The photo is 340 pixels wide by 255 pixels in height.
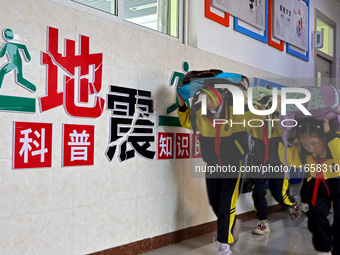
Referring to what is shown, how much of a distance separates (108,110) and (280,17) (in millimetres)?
3446

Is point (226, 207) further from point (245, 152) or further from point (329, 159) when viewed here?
point (329, 159)

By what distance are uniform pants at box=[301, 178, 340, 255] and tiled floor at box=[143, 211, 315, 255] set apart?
0.37 meters

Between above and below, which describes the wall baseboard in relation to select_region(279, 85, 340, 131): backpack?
below

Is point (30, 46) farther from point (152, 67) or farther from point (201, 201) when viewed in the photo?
point (201, 201)

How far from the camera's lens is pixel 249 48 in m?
4.55

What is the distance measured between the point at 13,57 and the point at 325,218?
2199 millimetres

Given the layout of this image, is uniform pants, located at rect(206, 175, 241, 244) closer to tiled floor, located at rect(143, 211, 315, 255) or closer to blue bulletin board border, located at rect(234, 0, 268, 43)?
tiled floor, located at rect(143, 211, 315, 255)

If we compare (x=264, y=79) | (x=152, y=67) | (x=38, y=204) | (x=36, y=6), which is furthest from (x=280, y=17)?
(x=38, y=204)

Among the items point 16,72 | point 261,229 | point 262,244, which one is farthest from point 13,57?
point 261,229

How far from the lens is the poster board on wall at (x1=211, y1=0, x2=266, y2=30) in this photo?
399cm

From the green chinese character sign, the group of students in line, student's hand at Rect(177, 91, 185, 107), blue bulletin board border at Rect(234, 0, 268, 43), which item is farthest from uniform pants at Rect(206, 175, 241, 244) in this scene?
blue bulletin board border at Rect(234, 0, 268, 43)

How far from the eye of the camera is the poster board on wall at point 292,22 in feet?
17.0

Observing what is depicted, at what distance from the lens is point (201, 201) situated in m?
3.62

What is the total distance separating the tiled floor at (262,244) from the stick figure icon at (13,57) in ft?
5.13
